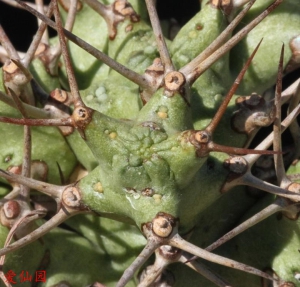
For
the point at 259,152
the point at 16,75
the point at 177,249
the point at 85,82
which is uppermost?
the point at 85,82

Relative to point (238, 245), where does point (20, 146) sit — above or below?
above

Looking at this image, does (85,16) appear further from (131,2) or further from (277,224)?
(277,224)

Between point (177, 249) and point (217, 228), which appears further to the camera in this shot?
point (217, 228)

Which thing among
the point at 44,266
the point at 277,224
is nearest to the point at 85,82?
the point at 44,266

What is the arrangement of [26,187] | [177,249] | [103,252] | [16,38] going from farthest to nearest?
[16,38]
[103,252]
[26,187]
[177,249]

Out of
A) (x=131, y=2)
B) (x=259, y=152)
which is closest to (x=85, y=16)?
(x=131, y=2)

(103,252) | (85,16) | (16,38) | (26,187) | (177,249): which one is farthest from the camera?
(16,38)
